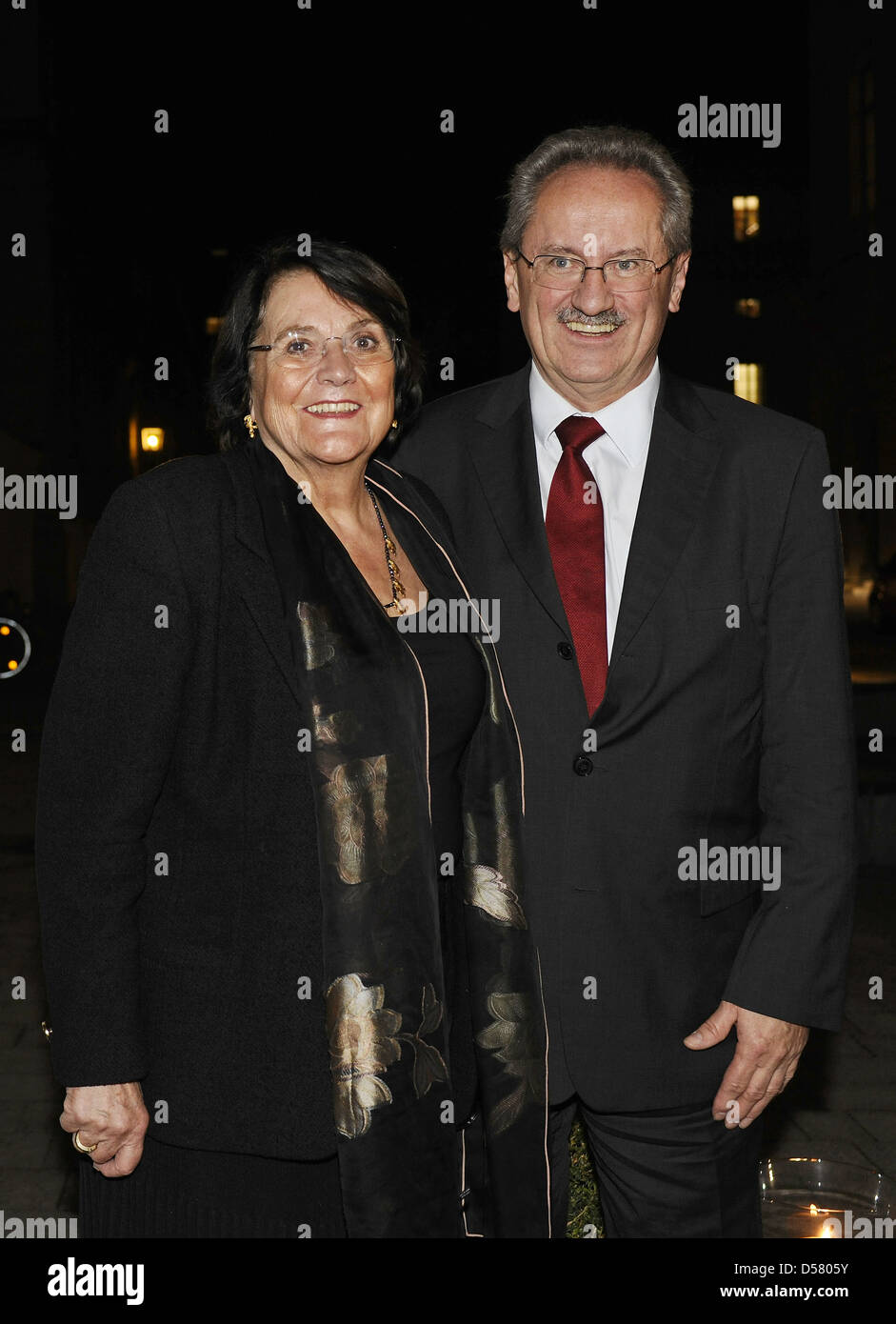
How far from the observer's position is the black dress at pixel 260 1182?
7.39 feet

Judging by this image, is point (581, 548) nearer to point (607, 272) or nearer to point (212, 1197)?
point (607, 272)

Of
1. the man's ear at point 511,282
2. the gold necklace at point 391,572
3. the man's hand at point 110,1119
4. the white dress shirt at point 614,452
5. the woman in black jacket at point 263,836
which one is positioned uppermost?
the man's ear at point 511,282

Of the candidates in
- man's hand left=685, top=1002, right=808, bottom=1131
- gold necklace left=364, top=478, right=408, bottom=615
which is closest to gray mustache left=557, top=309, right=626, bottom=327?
gold necklace left=364, top=478, right=408, bottom=615

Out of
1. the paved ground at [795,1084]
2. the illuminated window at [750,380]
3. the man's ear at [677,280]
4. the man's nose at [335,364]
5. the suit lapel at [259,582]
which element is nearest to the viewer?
the suit lapel at [259,582]

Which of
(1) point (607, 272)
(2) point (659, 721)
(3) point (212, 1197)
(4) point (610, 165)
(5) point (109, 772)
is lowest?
(3) point (212, 1197)

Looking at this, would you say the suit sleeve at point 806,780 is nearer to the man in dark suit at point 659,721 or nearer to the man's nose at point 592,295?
the man in dark suit at point 659,721

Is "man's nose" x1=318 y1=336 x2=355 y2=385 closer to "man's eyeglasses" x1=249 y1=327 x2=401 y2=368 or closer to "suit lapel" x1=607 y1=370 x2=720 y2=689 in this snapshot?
"man's eyeglasses" x1=249 y1=327 x2=401 y2=368

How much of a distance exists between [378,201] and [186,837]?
13219 millimetres

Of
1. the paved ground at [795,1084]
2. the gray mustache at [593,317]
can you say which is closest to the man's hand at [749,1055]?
the gray mustache at [593,317]

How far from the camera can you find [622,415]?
2.74m

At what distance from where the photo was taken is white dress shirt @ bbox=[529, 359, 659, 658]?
2680 mm

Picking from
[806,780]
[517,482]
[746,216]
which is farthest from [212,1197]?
[746,216]

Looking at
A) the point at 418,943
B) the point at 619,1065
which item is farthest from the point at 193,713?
the point at 619,1065
